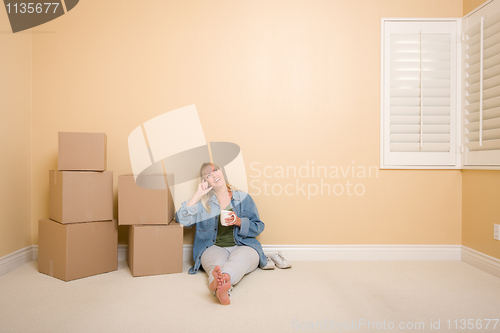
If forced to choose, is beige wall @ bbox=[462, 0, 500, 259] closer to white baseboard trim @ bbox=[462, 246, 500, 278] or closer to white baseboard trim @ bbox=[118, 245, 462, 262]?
white baseboard trim @ bbox=[462, 246, 500, 278]

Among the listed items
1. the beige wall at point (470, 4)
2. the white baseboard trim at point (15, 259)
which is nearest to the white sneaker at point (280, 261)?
the white baseboard trim at point (15, 259)

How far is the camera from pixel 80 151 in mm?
1901

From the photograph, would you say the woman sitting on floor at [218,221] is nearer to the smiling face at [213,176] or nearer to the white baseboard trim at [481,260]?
the smiling face at [213,176]

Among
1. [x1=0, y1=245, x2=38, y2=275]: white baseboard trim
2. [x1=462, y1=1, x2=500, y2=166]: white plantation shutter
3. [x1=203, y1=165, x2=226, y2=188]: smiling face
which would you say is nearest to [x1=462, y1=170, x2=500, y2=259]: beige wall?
[x1=462, y1=1, x2=500, y2=166]: white plantation shutter

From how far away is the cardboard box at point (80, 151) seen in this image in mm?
1890

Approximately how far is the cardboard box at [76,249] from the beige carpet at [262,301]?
0.22 feet

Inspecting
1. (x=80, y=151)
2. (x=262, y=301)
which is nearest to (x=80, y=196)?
(x=80, y=151)

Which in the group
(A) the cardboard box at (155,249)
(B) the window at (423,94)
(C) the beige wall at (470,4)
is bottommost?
(A) the cardboard box at (155,249)

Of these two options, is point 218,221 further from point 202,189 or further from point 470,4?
point 470,4

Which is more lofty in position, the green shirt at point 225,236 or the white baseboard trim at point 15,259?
the green shirt at point 225,236

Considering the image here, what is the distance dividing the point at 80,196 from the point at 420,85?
274 cm

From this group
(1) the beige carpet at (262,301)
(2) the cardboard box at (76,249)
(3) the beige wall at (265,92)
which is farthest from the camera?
(3) the beige wall at (265,92)

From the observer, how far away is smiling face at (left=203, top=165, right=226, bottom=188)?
6.99 feet

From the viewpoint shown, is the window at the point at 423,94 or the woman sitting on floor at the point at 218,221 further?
the window at the point at 423,94
